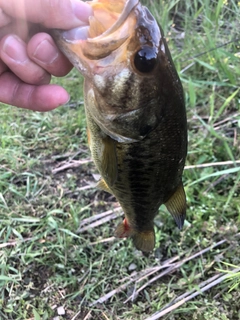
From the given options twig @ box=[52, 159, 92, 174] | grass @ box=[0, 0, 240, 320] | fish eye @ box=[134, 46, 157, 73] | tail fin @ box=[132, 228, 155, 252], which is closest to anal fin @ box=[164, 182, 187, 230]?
tail fin @ box=[132, 228, 155, 252]

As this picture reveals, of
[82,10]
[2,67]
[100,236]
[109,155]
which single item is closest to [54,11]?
[82,10]

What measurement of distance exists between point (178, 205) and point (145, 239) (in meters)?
0.40

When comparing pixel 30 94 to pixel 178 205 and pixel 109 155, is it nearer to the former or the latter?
pixel 109 155

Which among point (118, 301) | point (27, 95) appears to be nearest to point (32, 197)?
point (118, 301)

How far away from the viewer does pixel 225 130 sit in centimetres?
322

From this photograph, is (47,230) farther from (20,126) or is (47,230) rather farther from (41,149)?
(20,126)

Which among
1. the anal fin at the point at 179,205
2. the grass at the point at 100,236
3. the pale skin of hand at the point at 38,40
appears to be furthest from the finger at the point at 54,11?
the grass at the point at 100,236

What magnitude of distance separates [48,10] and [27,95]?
1.42 ft

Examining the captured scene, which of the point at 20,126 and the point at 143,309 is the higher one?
the point at 20,126

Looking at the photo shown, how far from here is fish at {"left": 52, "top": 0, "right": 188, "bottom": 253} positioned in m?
1.29

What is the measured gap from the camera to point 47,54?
140cm

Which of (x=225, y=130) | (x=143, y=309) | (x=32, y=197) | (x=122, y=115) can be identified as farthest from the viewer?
(x=225, y=130)

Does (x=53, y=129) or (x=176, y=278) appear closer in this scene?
(x=176, y=278)

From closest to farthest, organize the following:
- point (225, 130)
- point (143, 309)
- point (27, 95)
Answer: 1. point (27, 95)
2. point (143, 309)
3. point (225, 130)
